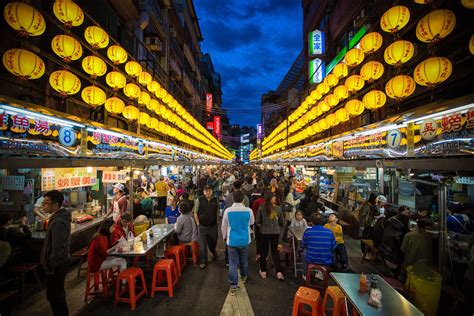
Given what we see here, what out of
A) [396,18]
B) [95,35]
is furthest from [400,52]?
[95,35]

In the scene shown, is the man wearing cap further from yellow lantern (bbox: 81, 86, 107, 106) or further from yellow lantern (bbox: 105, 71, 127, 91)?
yellow lantern (bbox: 105, 71, 127, 91)

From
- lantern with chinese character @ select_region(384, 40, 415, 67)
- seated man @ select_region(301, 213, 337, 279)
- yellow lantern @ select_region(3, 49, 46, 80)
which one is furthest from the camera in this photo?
lantern with chinese character @ select_region(384, 40, 415, 67)

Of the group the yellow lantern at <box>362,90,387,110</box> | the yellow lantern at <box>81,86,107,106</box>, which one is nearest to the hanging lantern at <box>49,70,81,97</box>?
the yellow lantern at <box>81,86,107,106</box>

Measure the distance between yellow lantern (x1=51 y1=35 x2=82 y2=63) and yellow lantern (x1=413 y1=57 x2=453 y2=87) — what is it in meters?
7.37

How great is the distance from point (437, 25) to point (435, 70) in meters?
0.81

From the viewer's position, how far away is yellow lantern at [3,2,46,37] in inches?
162

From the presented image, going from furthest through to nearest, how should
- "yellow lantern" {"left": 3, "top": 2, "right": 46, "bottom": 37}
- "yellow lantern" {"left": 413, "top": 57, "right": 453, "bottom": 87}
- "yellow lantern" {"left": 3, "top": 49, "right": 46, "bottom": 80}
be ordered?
"yellow lantern" {"left": 413, "top": 57, "right": 453, "bottom": 87} → "yellow lantern" {"left": 3, "top": 49, "right": 46, "bottom": 80} → "yellow lantern" {"left": 3, "top": 2, "right": 46, "bottom": 37}

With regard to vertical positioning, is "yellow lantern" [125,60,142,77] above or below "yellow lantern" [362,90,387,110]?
above

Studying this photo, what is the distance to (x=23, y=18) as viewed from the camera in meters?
4.25

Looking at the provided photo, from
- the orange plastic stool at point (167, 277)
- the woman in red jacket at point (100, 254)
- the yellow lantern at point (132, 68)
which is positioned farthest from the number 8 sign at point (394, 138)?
the yellow lantern at point (132, 68)

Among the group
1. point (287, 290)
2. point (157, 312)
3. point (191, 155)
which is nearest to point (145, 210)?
point (157, 312)

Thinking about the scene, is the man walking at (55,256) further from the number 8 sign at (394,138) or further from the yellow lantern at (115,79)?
the number 8 sign at (394,138)

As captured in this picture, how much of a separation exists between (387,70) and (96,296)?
13552 millimetres

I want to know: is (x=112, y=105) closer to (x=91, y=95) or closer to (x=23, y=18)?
(x=91, y=95)
